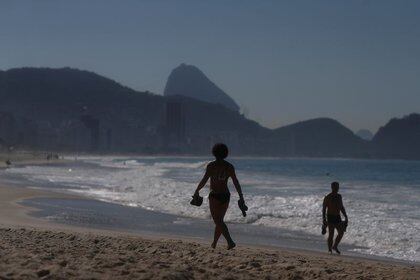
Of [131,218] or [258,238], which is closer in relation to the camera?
[258,238]

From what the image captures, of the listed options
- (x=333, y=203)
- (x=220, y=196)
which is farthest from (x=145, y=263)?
(x=333, y=203)

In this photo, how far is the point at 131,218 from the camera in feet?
61.3

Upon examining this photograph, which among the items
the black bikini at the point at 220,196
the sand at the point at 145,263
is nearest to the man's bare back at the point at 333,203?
the sand at the point at 145,263

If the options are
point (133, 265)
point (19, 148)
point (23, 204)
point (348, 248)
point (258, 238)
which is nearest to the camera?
point (133, 265)

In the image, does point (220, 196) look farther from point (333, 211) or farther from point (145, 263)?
point (333, 211)

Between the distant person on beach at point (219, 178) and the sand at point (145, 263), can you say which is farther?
the distant person on beach at point (219, 178)

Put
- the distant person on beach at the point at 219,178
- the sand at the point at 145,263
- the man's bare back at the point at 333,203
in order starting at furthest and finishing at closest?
the man's bare back at the point at 333,203, the distant person on beach at the point at 219,178, the sand at the point at 145,263

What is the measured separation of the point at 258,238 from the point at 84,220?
14.9 feet

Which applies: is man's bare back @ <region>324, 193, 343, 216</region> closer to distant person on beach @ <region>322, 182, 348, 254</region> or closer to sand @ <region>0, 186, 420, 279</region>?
distant person on beach @ <region>322, 182, 348, 254</region>

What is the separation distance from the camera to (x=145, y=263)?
8.21 metres

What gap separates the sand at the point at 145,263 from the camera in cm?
750

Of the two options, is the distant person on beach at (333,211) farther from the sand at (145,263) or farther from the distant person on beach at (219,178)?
the distant person on beach at (219,178)

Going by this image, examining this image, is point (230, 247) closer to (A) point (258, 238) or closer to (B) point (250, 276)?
(B) point (250, 276)

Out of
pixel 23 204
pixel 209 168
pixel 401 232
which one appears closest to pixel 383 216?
pixel 401 232
